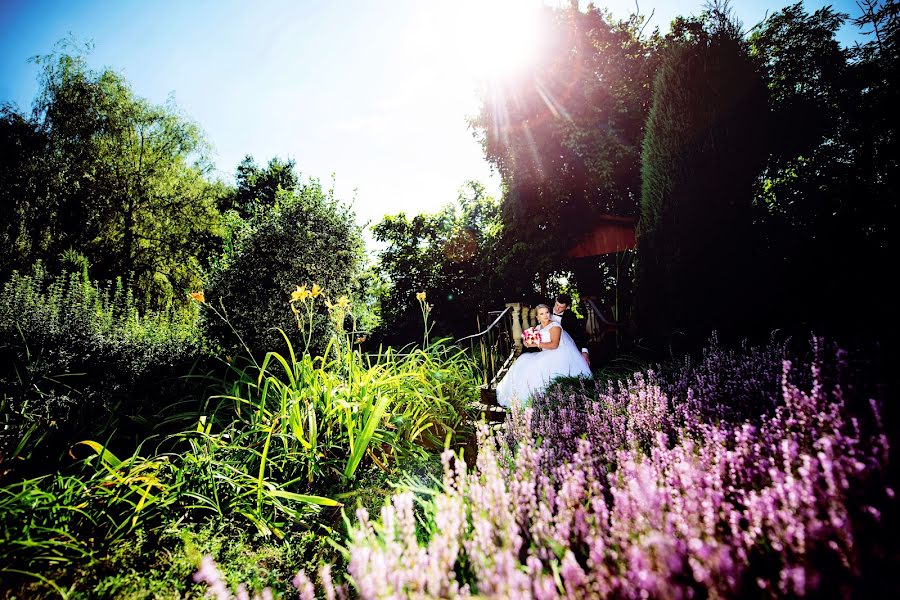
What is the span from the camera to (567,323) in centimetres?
848

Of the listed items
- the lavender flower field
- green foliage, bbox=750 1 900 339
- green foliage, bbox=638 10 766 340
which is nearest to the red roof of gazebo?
green foliage, bbox=750 1 900 339

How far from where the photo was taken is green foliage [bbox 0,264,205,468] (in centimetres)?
313

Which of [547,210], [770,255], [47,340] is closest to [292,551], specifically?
[770,255]

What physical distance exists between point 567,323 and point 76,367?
8.33 m

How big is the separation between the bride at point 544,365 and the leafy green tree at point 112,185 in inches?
656

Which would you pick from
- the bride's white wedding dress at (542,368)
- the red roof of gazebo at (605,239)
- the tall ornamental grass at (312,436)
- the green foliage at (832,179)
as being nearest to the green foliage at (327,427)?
the tall ornamental grass at (312,436)

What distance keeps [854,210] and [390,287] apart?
9814mm

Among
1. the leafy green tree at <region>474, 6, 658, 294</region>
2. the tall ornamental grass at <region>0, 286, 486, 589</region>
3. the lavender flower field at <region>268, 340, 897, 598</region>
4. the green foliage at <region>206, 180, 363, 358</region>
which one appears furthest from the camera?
A: the leafy green tree at <region>474, 6, 658, 294</region>

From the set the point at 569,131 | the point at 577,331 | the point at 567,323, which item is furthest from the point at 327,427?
the point at 569,131

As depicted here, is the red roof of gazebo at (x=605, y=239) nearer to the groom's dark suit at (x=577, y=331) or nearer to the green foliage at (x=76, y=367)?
the groom's dark suit at (x=577, y=331)

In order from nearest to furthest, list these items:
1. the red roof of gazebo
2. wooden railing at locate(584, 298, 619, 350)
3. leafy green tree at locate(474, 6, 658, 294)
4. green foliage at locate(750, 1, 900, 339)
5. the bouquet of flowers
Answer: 1. green foliage at locate(750, 1, 900, 339)
2. the bouquet of flowers
3. wooden railing at locate(584, 298, 619, 350)
4. leafy green tree at locate(474, 6, 658, 294)
5. the red roof of gazebo

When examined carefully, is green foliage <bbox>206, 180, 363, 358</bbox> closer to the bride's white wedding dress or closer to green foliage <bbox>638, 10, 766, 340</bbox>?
the bride's white wedding dress

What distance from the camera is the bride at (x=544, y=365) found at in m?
4.96

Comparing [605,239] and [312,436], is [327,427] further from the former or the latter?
[605,239]
